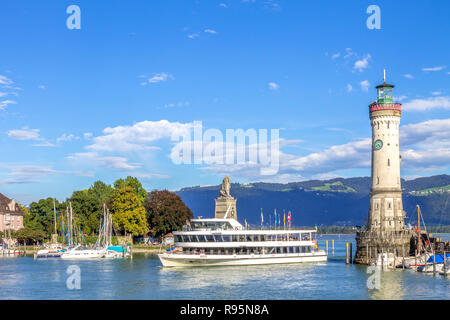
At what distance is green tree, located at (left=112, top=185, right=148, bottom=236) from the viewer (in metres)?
110

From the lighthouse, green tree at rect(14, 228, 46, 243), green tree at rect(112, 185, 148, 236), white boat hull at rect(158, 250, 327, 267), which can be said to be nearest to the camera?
white boat hull at rect(158, 250, 327, 267)

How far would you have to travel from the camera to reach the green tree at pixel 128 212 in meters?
110

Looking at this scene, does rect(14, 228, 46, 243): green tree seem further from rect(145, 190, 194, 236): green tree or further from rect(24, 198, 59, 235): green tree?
rect(145, 190, 194, 236): green tree

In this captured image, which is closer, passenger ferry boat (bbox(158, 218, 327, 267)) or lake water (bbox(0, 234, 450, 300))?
lake water (bbox(0, 234, 450, 300))

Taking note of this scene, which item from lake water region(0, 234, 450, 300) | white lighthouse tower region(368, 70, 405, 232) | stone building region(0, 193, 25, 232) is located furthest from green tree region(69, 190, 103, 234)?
white lighthouse tower region(368, 70, 405, 232)

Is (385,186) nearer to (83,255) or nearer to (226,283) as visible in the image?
(226,283)

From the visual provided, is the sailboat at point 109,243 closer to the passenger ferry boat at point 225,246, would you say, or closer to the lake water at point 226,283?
the lake water at point 226,283

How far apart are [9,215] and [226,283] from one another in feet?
307

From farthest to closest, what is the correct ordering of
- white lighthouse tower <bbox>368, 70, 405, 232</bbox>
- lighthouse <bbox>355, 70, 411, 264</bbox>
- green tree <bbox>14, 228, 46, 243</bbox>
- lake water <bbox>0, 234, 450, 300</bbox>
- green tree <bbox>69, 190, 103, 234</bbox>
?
green tree <bbox>14, 228, 46, 243</bbox> → green tree <bbox>69, 190, 103, 234</bbox> → white lighthouse tower <bbox>368, 70, 405, 232</bbox> → lighthouse <bbox>355, 70, 411, 264</bbox> → lake water <bbox>0, 234, 450, 300</bbox>

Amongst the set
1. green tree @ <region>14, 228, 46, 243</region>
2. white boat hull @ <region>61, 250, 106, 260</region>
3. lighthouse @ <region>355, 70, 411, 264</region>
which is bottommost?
white boat hull @ <region>61, 250, 106, 260</region>

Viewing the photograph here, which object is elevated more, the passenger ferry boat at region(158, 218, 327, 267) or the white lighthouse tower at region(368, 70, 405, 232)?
the white lighthouse tower at region(368, 70, 405, 232)

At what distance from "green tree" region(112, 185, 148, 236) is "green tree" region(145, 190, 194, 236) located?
300cm

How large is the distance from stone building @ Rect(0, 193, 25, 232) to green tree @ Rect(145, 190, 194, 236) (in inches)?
1436
